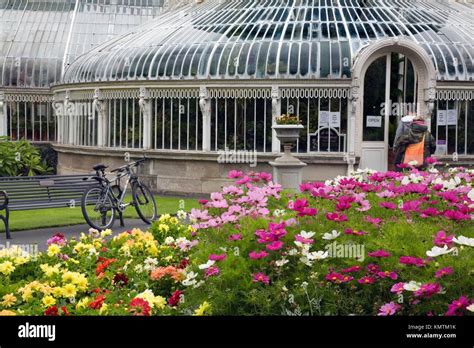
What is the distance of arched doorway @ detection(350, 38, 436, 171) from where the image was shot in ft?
66.6

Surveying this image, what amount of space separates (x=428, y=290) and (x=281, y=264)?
1.11 metres

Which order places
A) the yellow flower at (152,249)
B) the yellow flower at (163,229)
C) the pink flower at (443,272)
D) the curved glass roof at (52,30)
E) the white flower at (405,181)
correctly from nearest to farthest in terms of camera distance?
1. the pink flower at (443,272)
2. the yellow flower at (152,249)
3. the white flower at (405,181)
4. the yellow flower at (163,229)
5. the curved glass roof at (52,30)

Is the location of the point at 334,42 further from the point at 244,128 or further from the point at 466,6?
the point at 466,6

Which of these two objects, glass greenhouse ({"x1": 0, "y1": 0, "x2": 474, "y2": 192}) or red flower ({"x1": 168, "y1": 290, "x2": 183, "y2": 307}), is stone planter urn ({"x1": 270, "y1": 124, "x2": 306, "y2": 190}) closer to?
glass greenhouse ({"x1": 0, "y1": 0, "x2": 474, "y2": 192})

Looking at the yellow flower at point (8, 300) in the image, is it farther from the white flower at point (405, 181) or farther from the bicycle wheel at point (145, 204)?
the bicycle wheel at point (145, 204)

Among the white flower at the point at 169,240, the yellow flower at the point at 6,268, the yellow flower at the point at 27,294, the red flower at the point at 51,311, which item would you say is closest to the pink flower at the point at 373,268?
the red flower at the point at 51,311

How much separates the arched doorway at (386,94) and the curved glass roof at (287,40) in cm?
50

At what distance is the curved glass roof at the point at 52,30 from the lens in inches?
1234

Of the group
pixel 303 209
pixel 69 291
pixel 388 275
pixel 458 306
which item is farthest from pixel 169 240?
pixel 458 306

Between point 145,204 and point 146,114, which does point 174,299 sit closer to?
point 145,204

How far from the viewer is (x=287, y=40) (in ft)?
68.7
